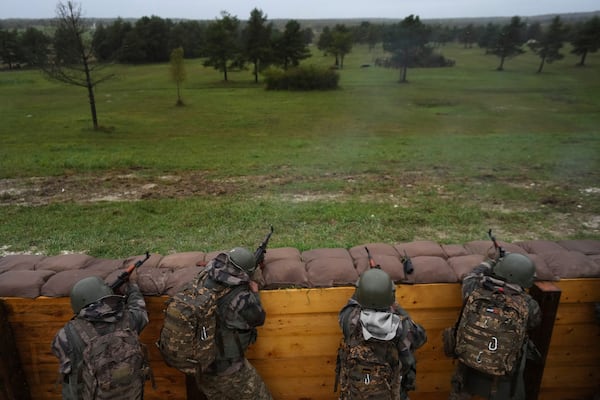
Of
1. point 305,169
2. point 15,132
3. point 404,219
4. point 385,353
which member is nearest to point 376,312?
point 385,353

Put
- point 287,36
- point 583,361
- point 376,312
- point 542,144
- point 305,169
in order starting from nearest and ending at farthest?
point 376,312, point 583,361, point 305,169, point 542,144, point 287,36

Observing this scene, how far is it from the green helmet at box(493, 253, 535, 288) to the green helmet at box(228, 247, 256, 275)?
184 centimetres

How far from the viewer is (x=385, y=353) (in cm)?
315

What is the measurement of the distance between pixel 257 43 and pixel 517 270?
41.8 metres

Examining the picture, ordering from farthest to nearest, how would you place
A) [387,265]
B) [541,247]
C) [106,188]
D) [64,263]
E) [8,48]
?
[8,48] → [106,188] → [541,247] → [64,263] → [387,265]

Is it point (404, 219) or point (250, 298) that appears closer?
point (250, 298)

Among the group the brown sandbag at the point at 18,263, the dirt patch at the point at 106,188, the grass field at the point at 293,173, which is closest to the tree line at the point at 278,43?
the grass field at the point at 293,173

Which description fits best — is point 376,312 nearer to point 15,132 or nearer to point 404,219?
point 404,219

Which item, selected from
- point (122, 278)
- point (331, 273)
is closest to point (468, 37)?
point (331, 273)

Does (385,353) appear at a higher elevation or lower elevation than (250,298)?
lower

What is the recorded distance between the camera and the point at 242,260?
Answer: 3.38 m

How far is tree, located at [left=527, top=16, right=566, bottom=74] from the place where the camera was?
3731cm

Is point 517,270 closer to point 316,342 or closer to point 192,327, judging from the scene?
point 316,342

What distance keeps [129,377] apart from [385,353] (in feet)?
5.78
